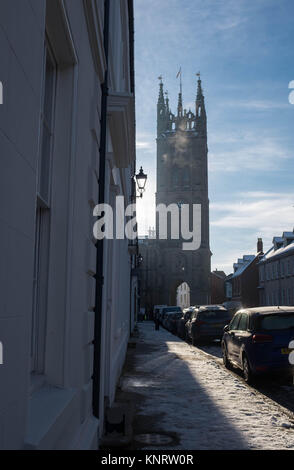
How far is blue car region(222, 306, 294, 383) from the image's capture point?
30.6 feet

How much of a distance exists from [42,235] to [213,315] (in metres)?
17.4

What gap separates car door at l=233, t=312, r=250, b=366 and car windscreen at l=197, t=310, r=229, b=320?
8802 millimetres

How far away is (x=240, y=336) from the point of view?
10547mm

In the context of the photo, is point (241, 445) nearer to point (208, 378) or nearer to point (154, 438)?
point (154, 438)

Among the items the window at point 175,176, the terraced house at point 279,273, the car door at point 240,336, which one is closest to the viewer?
the car door at point 240,336

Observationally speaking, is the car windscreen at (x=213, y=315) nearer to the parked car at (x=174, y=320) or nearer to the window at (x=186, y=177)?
the parked car at (x=174, y=320)

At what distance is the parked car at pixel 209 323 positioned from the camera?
774 inches

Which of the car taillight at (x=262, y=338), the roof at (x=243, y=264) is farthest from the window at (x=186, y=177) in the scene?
the car taillight at (x=262, y=338)

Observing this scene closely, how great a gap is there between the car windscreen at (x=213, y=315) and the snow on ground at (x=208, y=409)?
786cm

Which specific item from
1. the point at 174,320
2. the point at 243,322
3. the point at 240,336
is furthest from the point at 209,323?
the point at 174,320

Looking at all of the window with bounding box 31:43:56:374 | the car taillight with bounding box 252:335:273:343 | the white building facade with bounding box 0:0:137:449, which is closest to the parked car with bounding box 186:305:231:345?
the car taillight with bounding box 252:335:273:343

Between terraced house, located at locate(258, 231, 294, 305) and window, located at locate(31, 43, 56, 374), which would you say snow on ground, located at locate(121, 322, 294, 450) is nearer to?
window, located at locate(31, 43, 56, 374)

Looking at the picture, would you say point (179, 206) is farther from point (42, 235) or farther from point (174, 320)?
point (42, 235)
